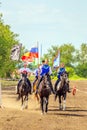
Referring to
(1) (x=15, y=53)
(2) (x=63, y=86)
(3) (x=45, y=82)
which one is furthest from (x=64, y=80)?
(1) (x=15, y=53)

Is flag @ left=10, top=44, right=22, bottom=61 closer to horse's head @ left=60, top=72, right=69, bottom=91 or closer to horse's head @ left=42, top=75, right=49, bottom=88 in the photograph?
horse's head @ left=60, top=72, right=69, bottom=91

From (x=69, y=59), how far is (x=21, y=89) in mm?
138332

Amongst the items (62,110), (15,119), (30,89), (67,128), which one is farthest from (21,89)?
(67,128)

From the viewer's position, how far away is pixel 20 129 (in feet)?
55.1

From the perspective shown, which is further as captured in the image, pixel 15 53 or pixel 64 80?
pixel 15 53

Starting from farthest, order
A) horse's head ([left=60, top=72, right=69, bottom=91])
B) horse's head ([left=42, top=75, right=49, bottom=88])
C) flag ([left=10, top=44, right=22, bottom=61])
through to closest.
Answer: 1. flag ([left=10, top=44, right=22, bottom=61])
2. horse's head ([left=60, top=72, right=69, bottom=91])
3. horse's head ([left=42, top=75, right=49, bottom=88])

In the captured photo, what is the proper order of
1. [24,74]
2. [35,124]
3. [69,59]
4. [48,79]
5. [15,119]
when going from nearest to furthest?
[35,124]
[15,119]
[48,79]
[24,74]
[69,59]

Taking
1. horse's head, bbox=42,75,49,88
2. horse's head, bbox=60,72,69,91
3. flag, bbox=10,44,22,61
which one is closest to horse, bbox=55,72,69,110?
horse's head, bbox=60,72,69,91

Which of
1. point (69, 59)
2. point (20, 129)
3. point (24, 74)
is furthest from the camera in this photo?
point (69, 59)

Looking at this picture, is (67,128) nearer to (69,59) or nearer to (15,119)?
(15,119)

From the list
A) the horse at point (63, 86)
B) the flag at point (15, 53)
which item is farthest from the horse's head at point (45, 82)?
the flag at point (15, 53)

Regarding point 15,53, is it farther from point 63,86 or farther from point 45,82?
point 45,82

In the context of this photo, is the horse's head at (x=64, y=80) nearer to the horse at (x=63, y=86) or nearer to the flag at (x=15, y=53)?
the horse at (x=63, y=86)

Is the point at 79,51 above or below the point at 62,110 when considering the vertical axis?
above
